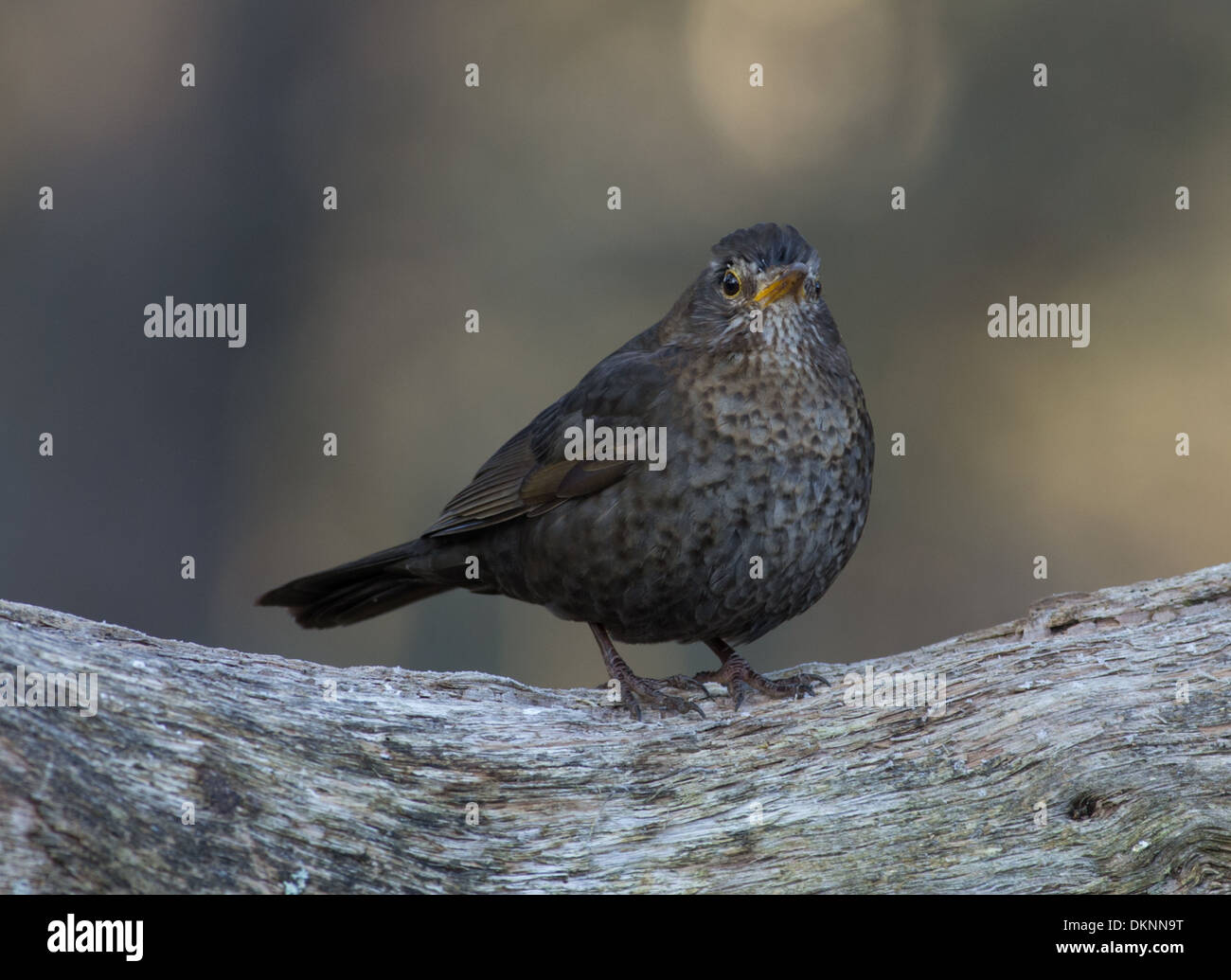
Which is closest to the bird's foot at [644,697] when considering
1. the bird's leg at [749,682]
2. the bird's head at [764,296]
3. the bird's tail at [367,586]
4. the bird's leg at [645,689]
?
the bird's leg at [645,689]

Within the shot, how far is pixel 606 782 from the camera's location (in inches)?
159

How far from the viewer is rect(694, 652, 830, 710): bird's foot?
185 inches

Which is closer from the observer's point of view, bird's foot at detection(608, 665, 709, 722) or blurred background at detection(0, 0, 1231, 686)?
→ bird's foot at detection(608, 665, 709, 722)

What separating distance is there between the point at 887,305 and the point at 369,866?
6.40m

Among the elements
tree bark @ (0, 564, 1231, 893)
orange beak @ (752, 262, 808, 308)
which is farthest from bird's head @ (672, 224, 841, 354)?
tree bark @ (0, 564, 1231, 893)

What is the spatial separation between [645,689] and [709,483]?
2.41ft

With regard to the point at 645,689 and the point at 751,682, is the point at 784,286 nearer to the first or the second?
the point at 751,682

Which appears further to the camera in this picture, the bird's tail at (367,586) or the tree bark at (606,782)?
the bird's tail at (367,586)

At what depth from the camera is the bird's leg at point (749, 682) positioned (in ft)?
15.4

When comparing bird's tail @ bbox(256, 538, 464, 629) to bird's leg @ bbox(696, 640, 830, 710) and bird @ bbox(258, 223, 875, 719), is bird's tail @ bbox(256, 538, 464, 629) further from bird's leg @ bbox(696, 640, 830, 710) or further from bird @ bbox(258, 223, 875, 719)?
bird's leg @ bbox(696, 640, 830, 710)

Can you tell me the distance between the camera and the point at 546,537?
5086 millimetres

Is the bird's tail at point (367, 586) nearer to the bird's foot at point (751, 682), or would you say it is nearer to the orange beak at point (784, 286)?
the bird's foot at point (751, 682)

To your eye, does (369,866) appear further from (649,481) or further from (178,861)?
(649,481)

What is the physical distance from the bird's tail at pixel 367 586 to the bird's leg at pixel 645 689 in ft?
3.27
